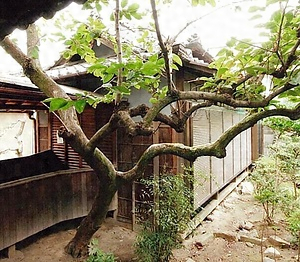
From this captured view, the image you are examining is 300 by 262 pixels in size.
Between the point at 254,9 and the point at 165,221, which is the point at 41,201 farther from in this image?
the point at 254,9

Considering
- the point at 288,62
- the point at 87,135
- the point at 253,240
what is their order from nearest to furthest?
1. the point at 288,62
2. the point at 253,240
3. the point at 87,135

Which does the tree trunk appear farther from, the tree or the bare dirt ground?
the bare dirt ground

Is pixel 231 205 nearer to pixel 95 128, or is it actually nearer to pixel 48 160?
pixel 95 128

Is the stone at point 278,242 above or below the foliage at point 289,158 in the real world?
below

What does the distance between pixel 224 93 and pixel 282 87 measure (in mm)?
717

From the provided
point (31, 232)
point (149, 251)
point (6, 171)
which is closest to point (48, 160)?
point (6, 171)

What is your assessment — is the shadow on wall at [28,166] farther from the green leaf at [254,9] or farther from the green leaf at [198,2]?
the green leaf at [254,9]

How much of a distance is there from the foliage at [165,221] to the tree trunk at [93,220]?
2.67ft

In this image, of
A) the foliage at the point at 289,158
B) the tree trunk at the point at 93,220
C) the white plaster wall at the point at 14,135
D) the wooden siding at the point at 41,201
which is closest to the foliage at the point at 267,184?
the foliage at the point at 289,158

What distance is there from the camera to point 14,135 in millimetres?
12539

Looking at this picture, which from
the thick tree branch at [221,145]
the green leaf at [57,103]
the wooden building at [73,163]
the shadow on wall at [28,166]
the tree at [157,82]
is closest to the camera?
the green leaf at [57,103]

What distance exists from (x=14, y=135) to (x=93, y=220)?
9362 mm

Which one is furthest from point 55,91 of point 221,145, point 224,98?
point 221,145

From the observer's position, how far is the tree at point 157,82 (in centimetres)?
203
